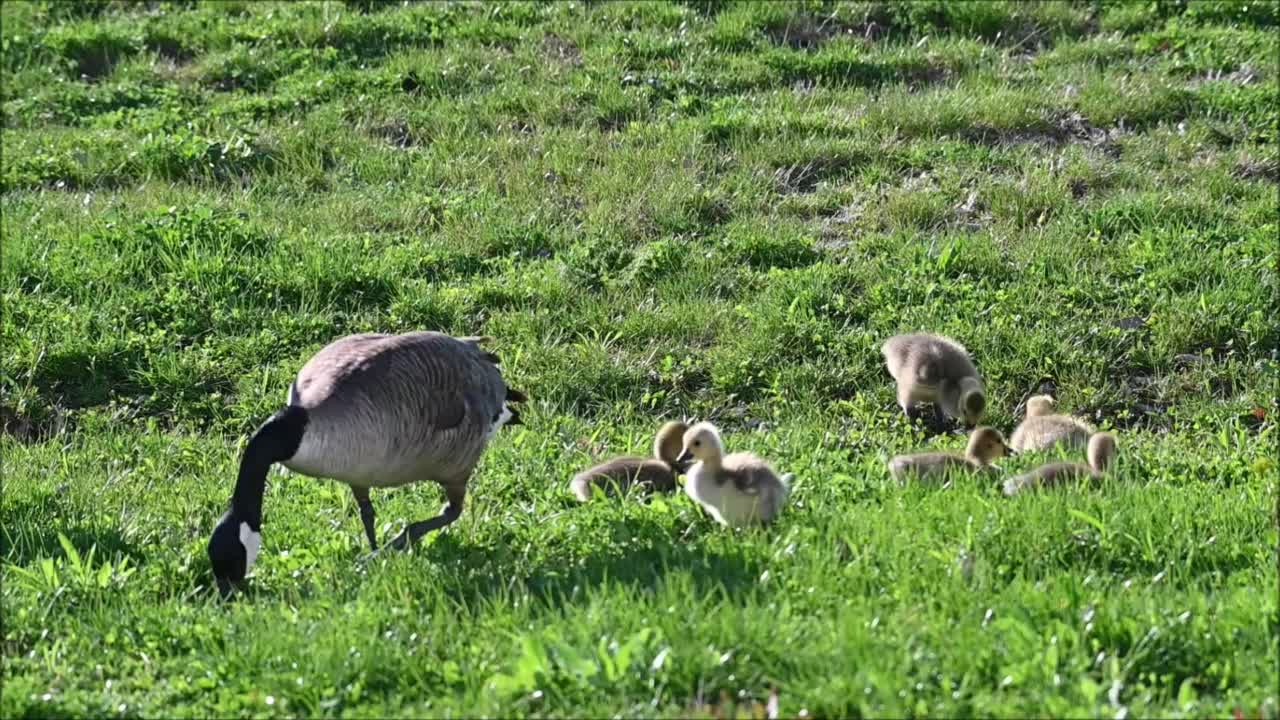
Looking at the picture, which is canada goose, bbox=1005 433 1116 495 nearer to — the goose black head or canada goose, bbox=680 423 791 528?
canada goose, bbox=680 423 791 528

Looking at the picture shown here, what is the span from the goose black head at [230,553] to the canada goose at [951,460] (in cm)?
297

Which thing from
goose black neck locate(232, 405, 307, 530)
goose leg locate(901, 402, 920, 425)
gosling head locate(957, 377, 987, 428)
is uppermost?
goose black neck locate(232, 405, 307, 530)

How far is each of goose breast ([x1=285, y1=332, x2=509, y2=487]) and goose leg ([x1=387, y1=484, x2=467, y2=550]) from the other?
9cm

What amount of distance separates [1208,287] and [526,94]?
5714 millimetres

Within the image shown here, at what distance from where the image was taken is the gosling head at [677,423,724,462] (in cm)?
732

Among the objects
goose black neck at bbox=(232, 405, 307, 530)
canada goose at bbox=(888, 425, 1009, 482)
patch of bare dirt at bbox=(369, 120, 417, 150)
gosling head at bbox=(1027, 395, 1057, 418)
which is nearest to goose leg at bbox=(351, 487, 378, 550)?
goose black neck at bbox=(232, 405, 307, 530)

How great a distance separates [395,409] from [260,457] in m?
0.67

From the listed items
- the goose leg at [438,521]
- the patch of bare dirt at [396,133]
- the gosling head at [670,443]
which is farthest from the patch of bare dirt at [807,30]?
the goose leg at [438,521]

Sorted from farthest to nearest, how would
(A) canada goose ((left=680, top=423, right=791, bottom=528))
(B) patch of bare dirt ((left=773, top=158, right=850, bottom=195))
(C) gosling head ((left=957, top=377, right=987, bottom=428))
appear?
1. (B) patch of bare dirt ((left=773, top=158, right=850, bottom=195))
2. (C) gosling head ((left=957, top=377, right=987, bottom=428))
3. (A) canada goose ((left=680, top=423, right=791, bottom=528))

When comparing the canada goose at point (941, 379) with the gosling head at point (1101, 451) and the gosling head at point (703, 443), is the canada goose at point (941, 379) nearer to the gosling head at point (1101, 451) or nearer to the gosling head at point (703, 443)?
the gosling head at point (1101, 451)

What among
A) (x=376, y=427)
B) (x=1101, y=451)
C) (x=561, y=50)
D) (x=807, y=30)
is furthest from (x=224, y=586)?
(x=807, y=30)

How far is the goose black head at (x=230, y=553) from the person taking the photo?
6.79m

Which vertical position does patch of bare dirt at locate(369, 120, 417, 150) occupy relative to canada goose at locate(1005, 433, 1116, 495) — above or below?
above

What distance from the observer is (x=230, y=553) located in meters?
6.79
